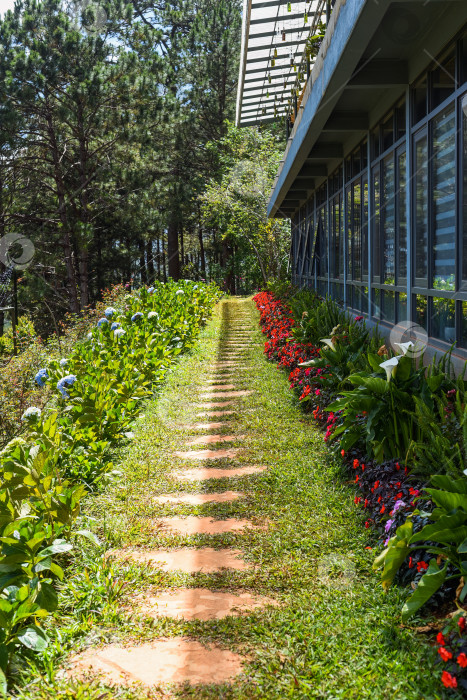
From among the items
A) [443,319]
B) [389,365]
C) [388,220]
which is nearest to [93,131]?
[388,220]

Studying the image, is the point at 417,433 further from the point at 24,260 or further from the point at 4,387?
the point at 24,260

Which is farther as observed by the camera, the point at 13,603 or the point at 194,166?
the point at 194,166

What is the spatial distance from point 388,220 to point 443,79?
221cm

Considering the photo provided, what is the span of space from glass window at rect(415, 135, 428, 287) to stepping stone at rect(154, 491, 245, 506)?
2685 millimetres

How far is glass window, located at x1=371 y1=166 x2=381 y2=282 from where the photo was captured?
26.0 ft

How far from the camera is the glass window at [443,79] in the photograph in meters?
5.12

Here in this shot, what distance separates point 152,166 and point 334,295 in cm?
1386

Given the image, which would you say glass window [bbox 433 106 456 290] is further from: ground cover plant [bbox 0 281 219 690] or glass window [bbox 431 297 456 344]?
ground cover plant [bbox 0 281 219 690]

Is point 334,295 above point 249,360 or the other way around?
above

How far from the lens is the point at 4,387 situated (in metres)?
7.32

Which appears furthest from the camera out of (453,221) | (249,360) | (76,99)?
(76,99)

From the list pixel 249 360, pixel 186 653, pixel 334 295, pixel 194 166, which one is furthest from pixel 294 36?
pixel 194 166

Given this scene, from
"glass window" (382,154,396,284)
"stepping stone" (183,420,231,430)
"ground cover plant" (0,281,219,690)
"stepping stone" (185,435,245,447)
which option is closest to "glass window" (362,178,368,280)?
"glass window" (382,154,396,284)

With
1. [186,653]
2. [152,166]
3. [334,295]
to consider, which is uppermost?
[152,166]
